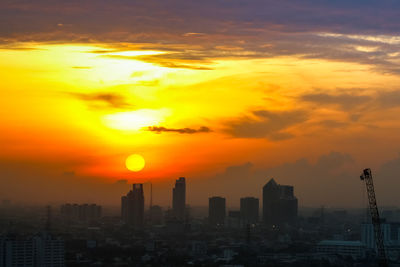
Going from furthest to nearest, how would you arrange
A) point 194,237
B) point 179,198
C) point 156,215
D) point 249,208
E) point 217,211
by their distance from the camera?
1. point 156,215
2. point 179,198
3. point 249,208
4. point 217,211
5. point 194,237

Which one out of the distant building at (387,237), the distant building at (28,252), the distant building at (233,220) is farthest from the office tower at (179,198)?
the distant building at (28,252)

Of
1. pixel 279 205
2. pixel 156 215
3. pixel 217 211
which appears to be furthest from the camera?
pixel 156 215

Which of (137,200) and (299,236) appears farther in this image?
(137,200)

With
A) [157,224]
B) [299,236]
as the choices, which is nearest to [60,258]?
[299,236]

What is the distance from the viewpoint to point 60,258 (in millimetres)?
63375

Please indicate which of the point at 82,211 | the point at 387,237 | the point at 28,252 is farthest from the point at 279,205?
the point at 28,252

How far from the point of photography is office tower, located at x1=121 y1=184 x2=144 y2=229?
13795 centimetres

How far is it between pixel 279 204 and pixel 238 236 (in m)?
33.3

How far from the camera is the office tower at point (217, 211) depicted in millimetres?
148312

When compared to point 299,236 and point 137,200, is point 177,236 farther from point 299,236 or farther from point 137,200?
point 137,200

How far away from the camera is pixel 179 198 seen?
518ft

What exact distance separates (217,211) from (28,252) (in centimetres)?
9310

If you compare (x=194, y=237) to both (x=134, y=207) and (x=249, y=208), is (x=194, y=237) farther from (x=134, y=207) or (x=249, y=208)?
(x=249, y=208)

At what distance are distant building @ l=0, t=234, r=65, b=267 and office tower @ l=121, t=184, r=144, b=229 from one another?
244ft
